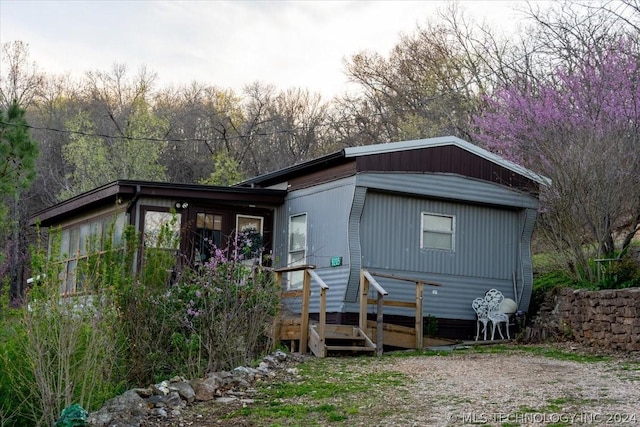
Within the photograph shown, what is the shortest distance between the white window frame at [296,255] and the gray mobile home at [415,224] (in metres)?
0.02

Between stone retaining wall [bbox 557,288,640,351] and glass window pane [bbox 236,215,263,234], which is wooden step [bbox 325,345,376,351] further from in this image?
glass window pane [bbox 236,215,263,234]

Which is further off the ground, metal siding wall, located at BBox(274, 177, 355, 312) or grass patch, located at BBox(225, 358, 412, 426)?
metal siding wall, located at BBox(274, 177, 355, 312)

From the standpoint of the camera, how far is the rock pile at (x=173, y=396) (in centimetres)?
686

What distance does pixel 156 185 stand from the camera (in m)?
13.9

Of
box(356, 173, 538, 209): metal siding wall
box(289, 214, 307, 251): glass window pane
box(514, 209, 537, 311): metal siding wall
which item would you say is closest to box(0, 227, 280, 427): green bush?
box(356, 173, 538, 209): metal siding wall

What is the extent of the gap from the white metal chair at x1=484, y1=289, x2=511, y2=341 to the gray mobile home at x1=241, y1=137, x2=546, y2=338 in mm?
163

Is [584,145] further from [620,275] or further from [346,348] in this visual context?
[346,348]

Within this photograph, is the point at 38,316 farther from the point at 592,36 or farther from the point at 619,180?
the point at 592,36

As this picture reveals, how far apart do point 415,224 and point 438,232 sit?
524 mm

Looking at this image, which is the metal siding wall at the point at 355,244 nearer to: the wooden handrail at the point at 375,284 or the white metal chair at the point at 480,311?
the wooden handrail at the point at 375,284

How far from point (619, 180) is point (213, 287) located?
695 centimetres

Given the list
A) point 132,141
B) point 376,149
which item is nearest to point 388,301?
point 376,149

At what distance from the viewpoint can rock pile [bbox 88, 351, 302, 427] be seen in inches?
270

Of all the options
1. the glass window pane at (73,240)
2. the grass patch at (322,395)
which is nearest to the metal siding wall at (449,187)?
the grass patch at (322,395)
